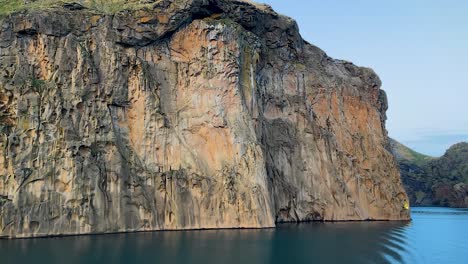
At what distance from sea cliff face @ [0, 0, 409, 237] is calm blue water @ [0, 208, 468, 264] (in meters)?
4.07

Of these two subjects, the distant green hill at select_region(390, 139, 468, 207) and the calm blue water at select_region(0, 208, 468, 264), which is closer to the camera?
the calm blue water at select_region(0, 208, 468, 264)

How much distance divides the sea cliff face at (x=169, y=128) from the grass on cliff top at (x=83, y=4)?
4.67 feet

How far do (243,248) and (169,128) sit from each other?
21.9 meters

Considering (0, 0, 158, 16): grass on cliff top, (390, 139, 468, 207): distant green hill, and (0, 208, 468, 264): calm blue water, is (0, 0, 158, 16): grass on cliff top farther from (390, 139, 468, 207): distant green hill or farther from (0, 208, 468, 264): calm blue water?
(390, 139, 468, 207): distant green hill

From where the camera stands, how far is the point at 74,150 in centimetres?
4728

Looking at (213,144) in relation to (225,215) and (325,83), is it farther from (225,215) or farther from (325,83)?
(325,83)

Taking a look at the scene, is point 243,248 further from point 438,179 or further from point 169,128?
point 438,179

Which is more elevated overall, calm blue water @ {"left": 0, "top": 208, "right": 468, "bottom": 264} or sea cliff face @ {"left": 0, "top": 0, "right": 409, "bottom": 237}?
sea cliff face @ {"left": 0, "top": 0, "right": 409, "bottom": 237}

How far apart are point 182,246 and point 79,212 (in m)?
12.3

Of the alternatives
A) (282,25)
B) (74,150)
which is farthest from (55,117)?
(282,25)

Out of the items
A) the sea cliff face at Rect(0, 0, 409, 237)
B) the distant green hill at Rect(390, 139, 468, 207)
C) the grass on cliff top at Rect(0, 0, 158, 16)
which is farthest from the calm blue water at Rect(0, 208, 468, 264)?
the distant green hill at Rect(390, 139, 468, 207)

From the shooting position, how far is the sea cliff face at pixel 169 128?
153 feet

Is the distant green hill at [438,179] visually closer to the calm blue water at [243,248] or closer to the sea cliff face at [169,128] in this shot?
the sea cliff face at [169,128]

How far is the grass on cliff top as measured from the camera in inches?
2099
